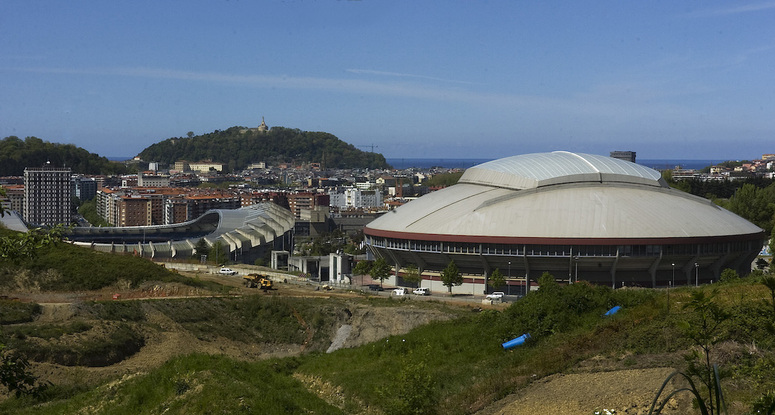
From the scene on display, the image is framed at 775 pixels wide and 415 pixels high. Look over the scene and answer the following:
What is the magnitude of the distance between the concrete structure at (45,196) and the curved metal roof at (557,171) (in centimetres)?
11249

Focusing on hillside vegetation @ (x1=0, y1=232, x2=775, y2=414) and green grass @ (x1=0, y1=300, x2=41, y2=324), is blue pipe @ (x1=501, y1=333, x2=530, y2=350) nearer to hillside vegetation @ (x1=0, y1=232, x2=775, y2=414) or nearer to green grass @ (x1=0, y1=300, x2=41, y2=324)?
hillside vegetation @ (x1=0, y1=232, x2=775, y2=414)

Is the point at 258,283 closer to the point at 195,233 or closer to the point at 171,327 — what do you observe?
the point at 171,327

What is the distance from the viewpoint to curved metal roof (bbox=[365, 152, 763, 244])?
206 ft

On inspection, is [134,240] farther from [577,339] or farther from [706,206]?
[577,339]

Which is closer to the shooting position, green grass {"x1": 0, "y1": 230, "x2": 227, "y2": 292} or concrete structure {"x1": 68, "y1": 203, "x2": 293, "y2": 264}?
green grass {"x1": 0, "y1": 230, "x2": 227, "y2": 292}

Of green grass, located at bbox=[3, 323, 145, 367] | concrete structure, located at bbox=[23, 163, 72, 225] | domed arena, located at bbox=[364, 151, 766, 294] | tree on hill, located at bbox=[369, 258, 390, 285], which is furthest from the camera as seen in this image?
concrete structure, located at bbox=[23, 163, 72, 225]

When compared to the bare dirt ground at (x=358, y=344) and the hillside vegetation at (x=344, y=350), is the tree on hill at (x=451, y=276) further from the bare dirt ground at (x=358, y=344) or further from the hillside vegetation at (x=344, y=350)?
the hillside vegetation at (x=344, y=350)

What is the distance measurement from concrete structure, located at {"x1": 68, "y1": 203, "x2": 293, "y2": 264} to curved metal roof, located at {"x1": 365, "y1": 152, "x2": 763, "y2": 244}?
23.2 meters

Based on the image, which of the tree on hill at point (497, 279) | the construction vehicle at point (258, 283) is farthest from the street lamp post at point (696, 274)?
the construction vehicle at point (258, 283)

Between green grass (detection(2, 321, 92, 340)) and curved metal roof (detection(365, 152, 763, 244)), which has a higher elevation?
curved metal roof (detection(365, 152, 763, 244))

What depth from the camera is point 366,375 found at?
27188mm

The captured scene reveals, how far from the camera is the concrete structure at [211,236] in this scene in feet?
281

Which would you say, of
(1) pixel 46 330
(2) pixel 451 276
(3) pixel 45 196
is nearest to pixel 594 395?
(1) pixel 46 330

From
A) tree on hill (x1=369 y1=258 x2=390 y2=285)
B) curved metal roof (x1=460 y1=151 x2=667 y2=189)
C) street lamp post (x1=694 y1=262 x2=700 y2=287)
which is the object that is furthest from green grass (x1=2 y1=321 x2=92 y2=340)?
street lamp post (x1=694 y1=262 x2=700 y2=287)
